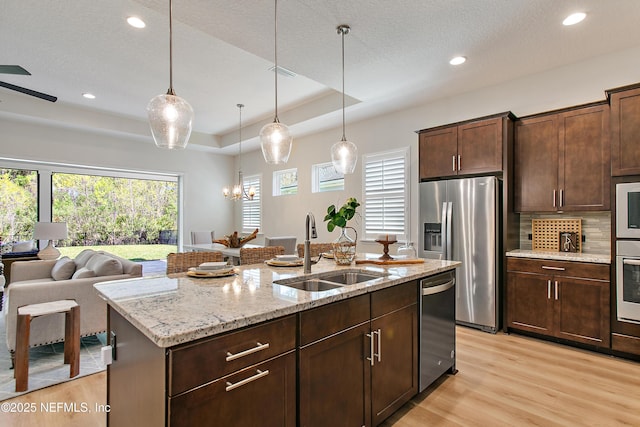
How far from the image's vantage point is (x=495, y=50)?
3.22 meters

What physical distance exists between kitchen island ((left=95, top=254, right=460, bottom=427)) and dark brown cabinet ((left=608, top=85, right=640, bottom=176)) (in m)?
2.41

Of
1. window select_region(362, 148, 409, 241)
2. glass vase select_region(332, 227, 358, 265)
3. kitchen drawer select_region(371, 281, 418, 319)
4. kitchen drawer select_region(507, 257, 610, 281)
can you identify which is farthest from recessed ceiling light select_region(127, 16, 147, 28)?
kitchen drawer select_region(507, 257, 610, 281)

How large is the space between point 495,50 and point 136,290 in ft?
12.0

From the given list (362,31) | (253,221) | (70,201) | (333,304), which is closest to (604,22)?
(362,31)

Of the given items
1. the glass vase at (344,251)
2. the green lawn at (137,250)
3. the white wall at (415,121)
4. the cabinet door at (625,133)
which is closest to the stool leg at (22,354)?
→ the glass vase at (344,251)

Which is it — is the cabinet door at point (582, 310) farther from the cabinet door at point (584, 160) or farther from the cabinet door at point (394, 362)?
the cabinet door at point (394, 362)

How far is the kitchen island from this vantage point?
1160 millimetres

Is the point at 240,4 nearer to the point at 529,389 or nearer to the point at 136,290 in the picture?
the point at 136,290

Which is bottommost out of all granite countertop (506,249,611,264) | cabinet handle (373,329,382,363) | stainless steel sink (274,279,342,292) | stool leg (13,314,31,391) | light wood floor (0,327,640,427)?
light wood floor (0,327,640,427)

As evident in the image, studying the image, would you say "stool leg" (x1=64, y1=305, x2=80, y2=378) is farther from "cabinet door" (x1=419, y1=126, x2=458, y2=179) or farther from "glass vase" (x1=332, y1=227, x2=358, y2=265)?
"cabinet door" (x1=419, y1=126, x2=458, y2=179)

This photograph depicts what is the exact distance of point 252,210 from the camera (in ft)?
25.2

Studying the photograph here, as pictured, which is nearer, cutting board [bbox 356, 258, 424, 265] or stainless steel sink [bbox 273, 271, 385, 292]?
stainless steel sink [bbox 273, 271, 385, 292]

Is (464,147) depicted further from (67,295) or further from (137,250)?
(137,250)

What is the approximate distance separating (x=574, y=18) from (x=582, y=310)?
2.61 meters
